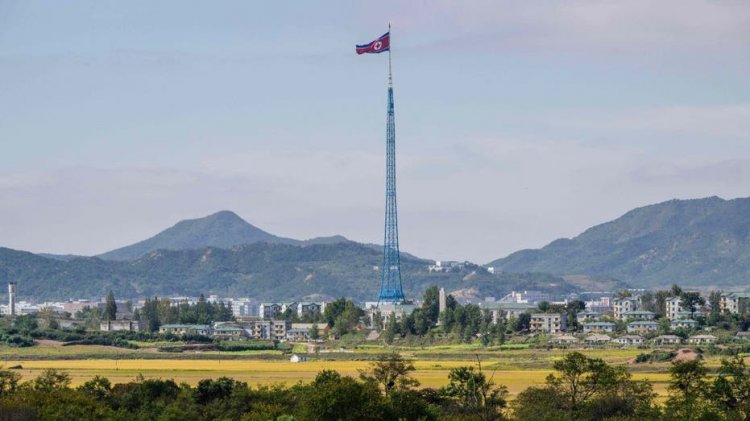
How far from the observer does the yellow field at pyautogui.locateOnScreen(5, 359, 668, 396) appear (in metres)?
93.0

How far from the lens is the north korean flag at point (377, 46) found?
5832 inches

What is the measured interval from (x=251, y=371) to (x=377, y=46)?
49.6 m

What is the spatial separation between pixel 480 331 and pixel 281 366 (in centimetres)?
3827

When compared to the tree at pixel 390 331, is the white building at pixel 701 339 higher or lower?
lower

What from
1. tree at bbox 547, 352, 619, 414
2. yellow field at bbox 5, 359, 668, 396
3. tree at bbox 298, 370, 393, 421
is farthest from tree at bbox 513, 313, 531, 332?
tree at bbox 298, 370, 393, 421

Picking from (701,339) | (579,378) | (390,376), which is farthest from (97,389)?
(701,339)

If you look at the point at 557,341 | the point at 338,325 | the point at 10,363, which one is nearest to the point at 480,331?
the point at 557,341

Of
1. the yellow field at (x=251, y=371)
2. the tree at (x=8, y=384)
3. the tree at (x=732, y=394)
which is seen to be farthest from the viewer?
the yellow field at (x=251, y=371)

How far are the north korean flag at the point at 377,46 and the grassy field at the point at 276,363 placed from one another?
1084 inches

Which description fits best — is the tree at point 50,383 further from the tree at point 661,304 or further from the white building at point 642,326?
the tree at point 661,304

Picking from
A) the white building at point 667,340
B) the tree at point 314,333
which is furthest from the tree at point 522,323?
the tree at point 314,333

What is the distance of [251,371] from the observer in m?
108

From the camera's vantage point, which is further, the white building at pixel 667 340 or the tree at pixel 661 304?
the tree at pixel 661 304

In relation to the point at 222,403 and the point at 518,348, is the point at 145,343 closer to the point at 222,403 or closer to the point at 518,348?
the point at 518,348
